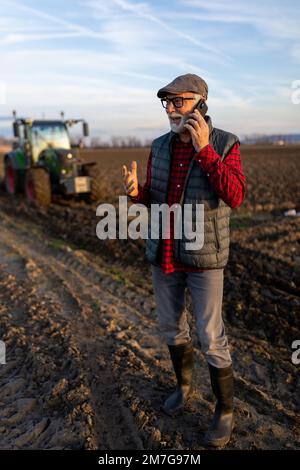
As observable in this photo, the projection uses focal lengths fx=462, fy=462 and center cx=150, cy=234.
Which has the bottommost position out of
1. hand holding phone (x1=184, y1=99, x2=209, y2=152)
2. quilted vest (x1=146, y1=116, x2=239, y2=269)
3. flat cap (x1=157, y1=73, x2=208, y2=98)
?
quilted vest (x1=146, y1=116, x2=239, y2=269)

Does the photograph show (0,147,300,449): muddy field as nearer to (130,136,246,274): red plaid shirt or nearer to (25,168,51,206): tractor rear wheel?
(130,136,246,274): red plaid shirt

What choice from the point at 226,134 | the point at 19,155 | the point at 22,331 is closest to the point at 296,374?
the point at 226,134

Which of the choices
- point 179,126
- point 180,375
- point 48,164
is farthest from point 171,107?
point 48,164

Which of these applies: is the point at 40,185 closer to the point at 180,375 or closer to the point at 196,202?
the point at 180,375

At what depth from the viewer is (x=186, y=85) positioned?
2.46 m

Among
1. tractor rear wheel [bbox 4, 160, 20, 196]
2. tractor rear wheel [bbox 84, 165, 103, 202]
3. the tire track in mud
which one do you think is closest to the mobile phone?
the tire track in mud

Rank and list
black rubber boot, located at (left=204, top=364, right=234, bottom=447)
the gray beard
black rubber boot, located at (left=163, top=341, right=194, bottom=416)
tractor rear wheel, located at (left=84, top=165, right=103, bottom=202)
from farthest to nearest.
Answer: tractor rear wheel, located at (left=84, top=165, right=103, bottom=202)
black rubber boot, located at (left=163, top=341, right=194, bottom=416)
black rubber boot, located at (left=204, top=364, right=234, bottom=447)
the gray beard

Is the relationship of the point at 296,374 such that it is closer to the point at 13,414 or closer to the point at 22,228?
the point at 13,414

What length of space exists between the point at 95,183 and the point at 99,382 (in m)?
7.78

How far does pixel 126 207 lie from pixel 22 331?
6132 millimetres

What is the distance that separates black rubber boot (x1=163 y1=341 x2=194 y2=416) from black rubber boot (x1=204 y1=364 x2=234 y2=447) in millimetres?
292

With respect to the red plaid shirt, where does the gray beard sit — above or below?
above

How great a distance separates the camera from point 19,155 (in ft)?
41.1

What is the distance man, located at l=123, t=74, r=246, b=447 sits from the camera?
7.98ft
